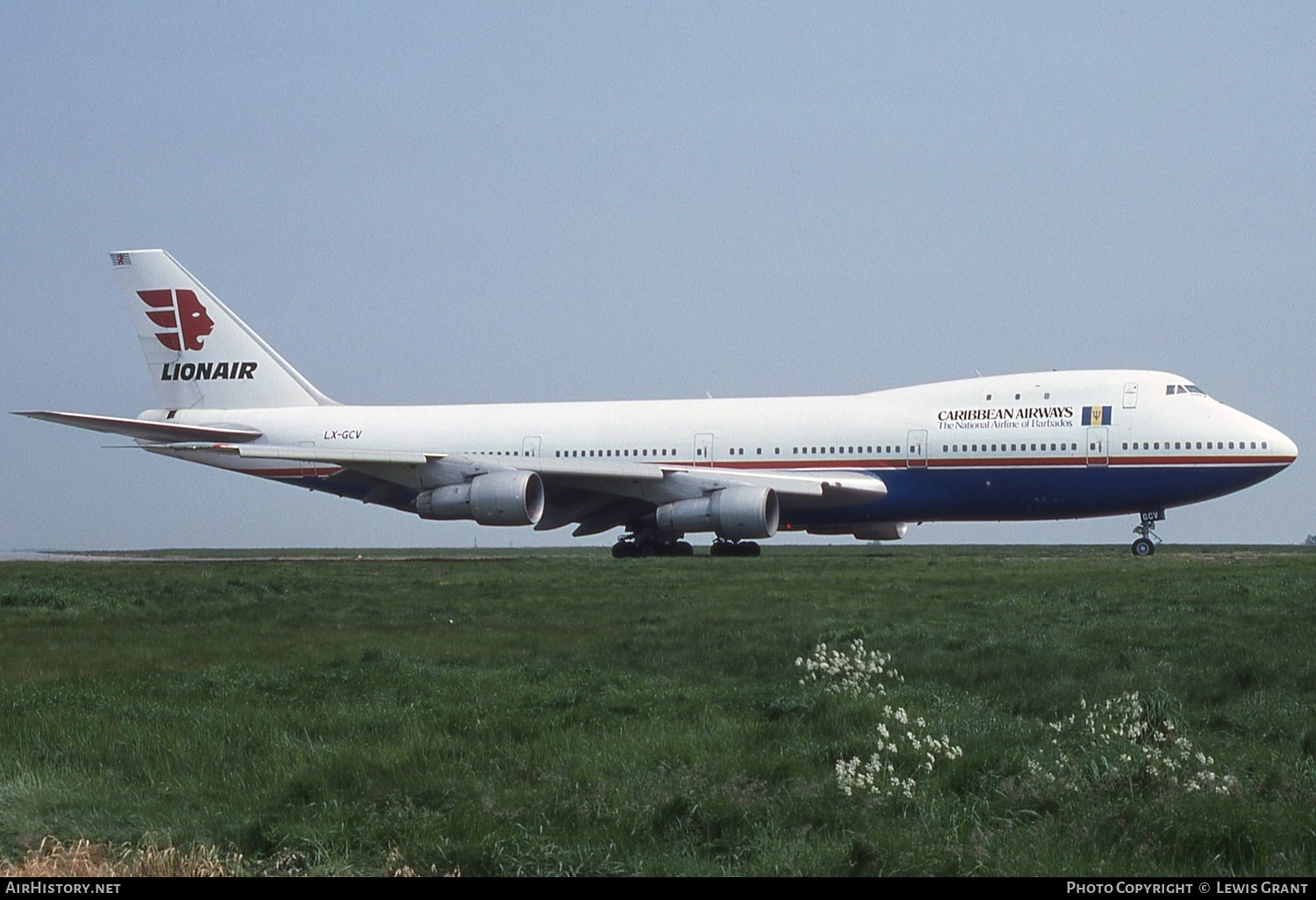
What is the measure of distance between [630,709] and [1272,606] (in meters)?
8.97

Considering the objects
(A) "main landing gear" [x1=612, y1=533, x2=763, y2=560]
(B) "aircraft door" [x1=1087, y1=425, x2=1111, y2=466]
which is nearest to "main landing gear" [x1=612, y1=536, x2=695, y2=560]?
(A) "main landing gear" [x1=612, y1=533, x2=763, y2=560]

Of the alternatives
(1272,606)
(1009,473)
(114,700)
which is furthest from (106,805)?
(1009,473)

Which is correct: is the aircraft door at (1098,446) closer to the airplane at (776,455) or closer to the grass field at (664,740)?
the airplane at (776,455)

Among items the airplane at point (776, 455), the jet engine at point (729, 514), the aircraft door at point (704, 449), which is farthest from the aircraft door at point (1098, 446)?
the aircraft door at point (704, 449)

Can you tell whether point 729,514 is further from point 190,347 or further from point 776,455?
point 190,347

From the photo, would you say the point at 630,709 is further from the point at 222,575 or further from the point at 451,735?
the point at 222,575

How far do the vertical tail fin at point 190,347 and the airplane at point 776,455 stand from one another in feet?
4.58

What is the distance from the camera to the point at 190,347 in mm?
37156

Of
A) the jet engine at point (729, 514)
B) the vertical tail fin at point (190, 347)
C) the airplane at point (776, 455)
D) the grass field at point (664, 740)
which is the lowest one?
the grass field at point (664, 740)

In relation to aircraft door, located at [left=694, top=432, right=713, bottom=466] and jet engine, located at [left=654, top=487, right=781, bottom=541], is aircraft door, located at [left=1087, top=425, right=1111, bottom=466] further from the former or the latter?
aircraft door, located at [left=694, top=432, right=713, bottom=466]

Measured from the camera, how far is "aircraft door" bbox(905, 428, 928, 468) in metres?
29.7

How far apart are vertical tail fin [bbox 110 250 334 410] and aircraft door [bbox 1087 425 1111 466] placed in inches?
821

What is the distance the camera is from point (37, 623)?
14.2 m

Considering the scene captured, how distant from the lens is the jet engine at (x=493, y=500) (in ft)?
97.2
